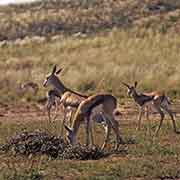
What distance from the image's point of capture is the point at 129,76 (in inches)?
1088

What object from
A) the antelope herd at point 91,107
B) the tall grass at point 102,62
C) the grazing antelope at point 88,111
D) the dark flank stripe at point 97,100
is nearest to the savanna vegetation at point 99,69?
the tall grass at point 102,62

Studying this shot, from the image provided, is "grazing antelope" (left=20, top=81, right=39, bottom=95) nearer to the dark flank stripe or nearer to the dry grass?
the dry grass

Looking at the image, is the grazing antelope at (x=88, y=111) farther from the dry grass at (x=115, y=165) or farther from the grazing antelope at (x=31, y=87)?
the grazing antelope at (x=31, y=87)

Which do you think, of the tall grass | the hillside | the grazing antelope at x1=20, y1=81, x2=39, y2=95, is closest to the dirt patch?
the tall grass

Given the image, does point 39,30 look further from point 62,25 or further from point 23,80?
point 23,80

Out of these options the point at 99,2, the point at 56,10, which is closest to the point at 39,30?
the point at 56,10

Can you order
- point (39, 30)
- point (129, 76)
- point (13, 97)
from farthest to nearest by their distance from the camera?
point (39, 30)
point (129, 76)
point (13, 97)

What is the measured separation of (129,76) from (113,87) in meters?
1.79

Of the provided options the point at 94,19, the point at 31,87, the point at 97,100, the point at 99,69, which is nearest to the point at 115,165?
the point at 97,100

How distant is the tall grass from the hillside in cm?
945

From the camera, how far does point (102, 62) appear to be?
104 ft

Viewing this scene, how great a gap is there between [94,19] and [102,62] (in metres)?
29.3

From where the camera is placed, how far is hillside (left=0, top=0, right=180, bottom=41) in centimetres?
5425

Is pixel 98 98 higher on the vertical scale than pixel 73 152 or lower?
higher
